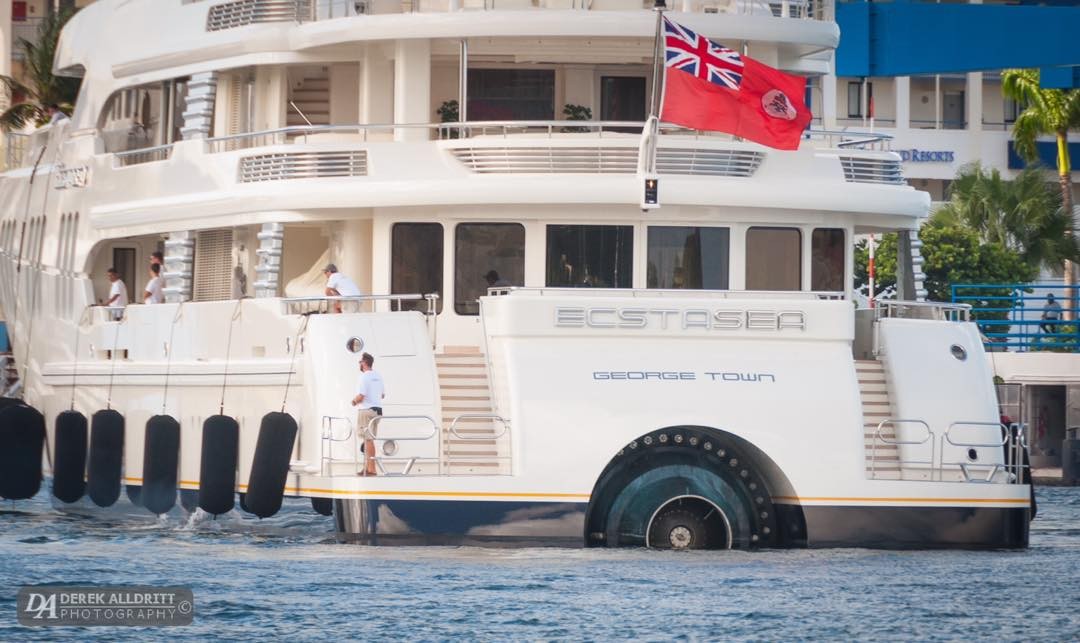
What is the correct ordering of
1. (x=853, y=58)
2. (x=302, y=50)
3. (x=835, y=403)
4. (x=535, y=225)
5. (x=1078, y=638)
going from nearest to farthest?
(x=1078, y=638), (x=835, y=403), (x=535, y=225), (x=302, y=50), (x=853, y=58)

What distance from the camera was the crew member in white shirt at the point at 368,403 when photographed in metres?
21.5

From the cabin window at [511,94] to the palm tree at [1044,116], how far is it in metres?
32.1

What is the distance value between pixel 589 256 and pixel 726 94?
2.34 metres

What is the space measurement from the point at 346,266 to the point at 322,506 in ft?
9.39

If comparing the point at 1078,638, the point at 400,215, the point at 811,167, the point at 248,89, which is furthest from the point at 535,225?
the point at 1078,638

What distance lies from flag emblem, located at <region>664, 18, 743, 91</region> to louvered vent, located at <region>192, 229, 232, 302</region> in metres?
6.91

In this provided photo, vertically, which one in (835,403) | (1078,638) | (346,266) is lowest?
(1078,638)

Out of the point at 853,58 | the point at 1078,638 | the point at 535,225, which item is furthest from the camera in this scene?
the point at 853,58

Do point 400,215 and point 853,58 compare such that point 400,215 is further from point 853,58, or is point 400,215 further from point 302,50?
point 853,58

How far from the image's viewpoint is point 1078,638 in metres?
18.0

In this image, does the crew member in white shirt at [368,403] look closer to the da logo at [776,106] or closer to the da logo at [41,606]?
the da logo at [41,606]

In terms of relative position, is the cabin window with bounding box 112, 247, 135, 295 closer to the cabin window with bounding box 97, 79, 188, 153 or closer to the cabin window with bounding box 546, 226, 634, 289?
the cabin window with bounding box 97, 79, 188, 153

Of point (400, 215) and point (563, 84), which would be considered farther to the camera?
point (563, 84)

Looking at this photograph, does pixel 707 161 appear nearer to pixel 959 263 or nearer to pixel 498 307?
pixel 498 307
